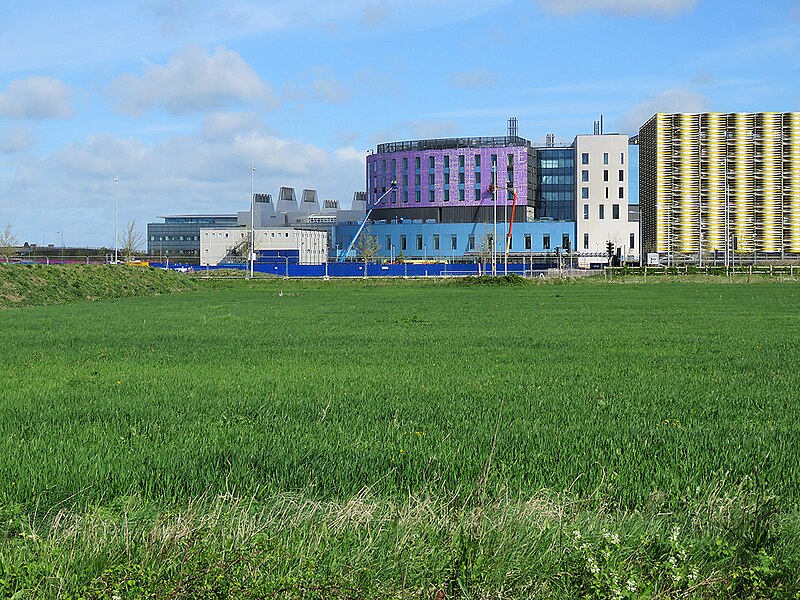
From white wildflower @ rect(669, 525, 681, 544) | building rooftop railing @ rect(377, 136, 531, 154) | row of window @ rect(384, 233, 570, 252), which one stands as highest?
building rooftop railing @ rect(377, 136, 531, 154)

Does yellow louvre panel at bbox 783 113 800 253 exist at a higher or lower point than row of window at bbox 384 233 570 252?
higher

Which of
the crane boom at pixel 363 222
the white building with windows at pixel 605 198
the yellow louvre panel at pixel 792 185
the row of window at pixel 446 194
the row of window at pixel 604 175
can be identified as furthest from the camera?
the crane boom at pixel 363 222

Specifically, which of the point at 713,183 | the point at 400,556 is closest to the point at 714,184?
the point at 713,183

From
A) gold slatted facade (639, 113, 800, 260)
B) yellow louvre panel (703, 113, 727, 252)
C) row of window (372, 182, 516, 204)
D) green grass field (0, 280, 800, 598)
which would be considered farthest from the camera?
row of window (372, 182, 516, 204)

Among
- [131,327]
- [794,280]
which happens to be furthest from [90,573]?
[794,280]

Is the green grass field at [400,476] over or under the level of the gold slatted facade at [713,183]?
under

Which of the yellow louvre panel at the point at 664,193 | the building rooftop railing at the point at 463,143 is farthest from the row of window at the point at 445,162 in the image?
the yellow louvre panel at the point at 664,193

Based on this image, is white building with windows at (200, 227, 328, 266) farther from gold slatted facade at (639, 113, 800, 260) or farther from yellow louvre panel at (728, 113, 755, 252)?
yellow louvre panel at (728, 113, 755, 252)

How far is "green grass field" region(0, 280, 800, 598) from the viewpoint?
5.32m

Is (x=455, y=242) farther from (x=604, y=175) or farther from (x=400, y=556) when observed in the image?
(x=400, y=556)

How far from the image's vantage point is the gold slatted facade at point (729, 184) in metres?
134

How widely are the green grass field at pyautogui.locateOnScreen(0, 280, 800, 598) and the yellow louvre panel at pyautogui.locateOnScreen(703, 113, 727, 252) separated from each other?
405 feet

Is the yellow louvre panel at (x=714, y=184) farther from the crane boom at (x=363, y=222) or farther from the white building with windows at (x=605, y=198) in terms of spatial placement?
the crane boom at (x=363, y=222)

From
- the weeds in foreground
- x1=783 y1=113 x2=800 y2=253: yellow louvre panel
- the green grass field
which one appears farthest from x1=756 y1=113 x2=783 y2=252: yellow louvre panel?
the weeds in foreground
